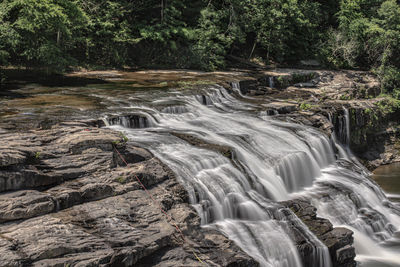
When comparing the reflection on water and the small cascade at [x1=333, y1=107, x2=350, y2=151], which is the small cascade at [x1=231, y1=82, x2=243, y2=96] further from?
the reflection on water

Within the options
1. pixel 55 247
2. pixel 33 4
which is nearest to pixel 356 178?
pixel 55 247

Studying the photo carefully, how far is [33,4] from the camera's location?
15.0 metres

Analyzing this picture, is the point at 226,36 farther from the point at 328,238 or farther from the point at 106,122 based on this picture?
the point at 328,238

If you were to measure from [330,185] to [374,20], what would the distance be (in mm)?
19857

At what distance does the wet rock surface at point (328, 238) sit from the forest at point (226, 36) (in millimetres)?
14792

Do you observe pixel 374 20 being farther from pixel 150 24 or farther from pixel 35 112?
pixel 35 112

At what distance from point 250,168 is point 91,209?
199 inches

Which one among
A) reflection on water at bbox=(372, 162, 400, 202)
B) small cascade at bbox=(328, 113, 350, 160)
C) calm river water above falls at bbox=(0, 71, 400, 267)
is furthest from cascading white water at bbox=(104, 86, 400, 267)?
reflection on water at bbox=(372, 162, 400, 202)

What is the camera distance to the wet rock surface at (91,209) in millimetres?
6086

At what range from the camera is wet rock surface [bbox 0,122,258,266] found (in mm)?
6086

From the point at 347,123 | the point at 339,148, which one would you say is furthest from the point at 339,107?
the point at 339,148

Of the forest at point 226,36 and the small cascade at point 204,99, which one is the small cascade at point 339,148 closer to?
the small cascade at point 204,99

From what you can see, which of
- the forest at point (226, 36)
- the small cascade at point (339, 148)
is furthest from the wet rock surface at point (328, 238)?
the forest at point (226, 36)

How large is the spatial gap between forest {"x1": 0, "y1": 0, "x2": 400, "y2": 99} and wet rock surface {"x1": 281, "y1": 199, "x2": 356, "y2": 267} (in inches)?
582
